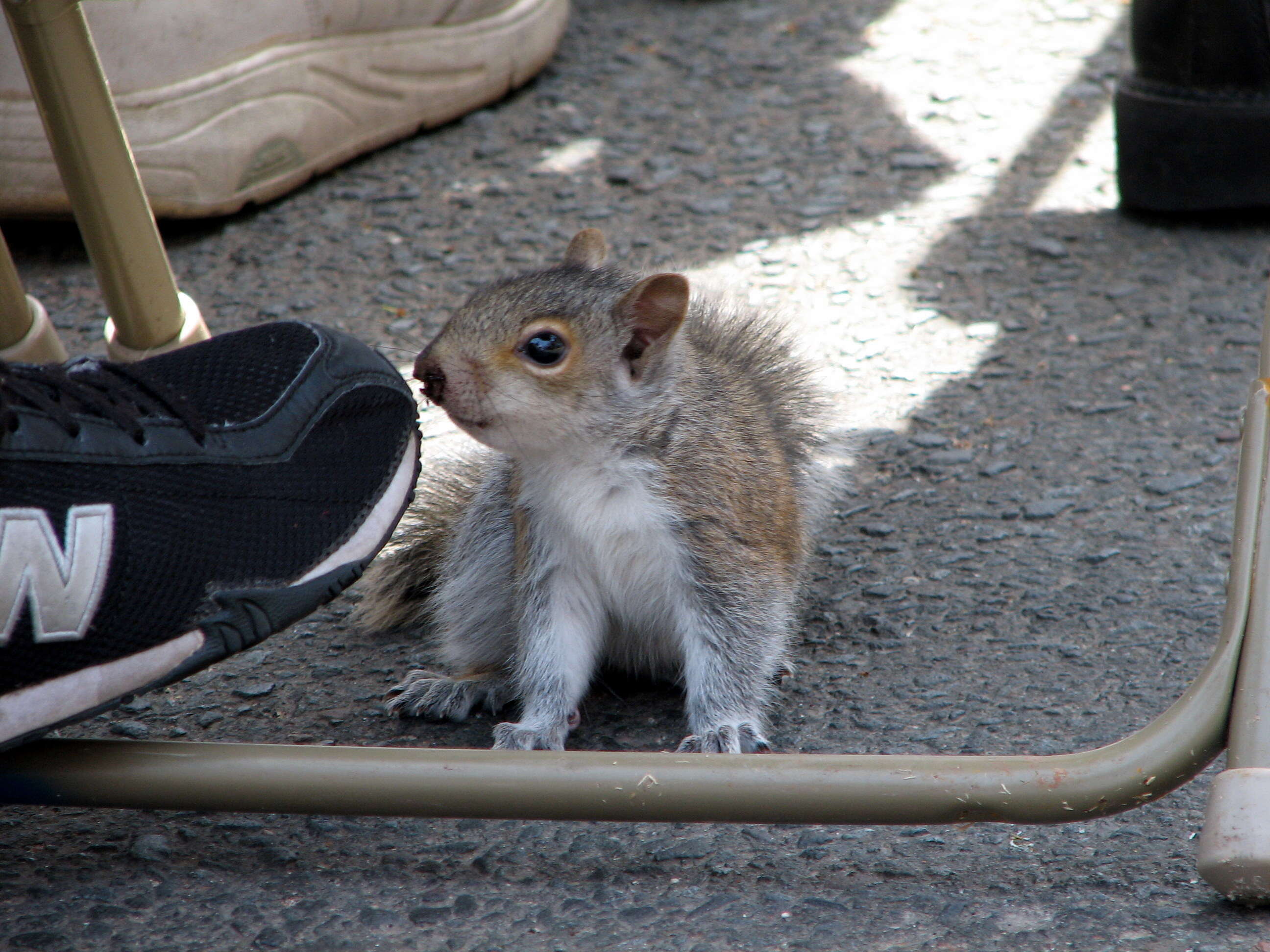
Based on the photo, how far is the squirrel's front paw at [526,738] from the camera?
1.70 metres

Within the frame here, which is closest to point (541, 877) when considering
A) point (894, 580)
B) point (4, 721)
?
point (4, 721)

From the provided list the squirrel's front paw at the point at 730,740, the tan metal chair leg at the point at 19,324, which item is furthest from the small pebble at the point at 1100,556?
the tan metal chair leg at the point at 19,324

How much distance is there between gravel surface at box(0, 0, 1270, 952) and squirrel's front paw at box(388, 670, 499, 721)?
29 mm

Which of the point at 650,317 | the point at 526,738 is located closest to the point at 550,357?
the point at 650,317

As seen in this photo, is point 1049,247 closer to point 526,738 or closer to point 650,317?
point 650,317

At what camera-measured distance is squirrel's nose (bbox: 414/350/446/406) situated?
1.61 m

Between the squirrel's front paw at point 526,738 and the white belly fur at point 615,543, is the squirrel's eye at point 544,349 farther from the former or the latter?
the squirrel's front paw at point 526,738

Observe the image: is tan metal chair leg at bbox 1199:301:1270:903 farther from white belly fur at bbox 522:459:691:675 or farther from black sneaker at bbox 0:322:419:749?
black sneaker at bbox 0:322:419:749

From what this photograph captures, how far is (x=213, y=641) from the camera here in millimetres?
1406

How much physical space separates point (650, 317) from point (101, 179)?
87 cm

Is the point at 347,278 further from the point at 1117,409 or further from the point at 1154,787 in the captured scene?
the point at 1154,787

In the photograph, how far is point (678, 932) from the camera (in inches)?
52.4

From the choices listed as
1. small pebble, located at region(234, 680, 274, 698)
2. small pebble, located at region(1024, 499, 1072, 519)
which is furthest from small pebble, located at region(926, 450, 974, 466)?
small pebble, located at region(234, 680, 274, 698)

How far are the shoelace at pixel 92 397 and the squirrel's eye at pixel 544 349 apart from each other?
1.35ft
